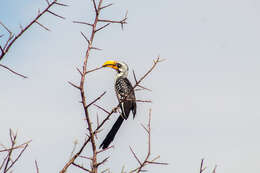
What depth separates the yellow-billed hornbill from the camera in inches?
261

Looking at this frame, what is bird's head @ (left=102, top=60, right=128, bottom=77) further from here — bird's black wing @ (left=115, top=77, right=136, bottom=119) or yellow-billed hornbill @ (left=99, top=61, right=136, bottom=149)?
bird's black wing @ (left=115, top=77, right=136, bottom=119)

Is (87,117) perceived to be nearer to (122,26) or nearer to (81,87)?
(81,87)

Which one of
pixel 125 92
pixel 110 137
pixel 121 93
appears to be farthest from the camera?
pixel 121 93

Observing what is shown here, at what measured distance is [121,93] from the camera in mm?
9281

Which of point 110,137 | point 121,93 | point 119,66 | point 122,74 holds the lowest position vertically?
point 110,137

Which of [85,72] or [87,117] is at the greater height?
[85,72]

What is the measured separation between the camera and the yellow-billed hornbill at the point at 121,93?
6.62 meters

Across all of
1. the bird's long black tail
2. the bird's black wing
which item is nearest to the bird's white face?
the bird's black wing

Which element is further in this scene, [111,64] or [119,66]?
[119,66]

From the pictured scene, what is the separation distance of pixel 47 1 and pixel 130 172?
4.92 ft

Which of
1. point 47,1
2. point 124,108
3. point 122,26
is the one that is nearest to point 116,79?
point 124,108

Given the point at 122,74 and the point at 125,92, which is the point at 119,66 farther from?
the point at 125,92

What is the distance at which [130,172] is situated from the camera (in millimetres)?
3178

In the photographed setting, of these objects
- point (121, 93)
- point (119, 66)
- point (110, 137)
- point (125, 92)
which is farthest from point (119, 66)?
point (110, 137)
